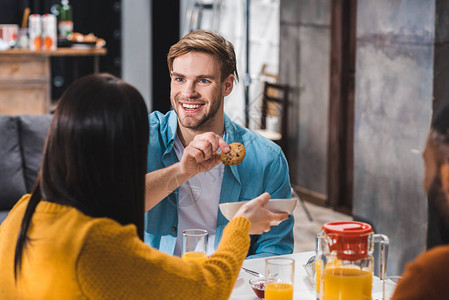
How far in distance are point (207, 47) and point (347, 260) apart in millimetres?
973

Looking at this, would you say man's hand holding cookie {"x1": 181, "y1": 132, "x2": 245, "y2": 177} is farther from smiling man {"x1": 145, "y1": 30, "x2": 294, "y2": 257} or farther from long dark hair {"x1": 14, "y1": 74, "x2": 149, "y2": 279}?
long dark hair {"x1": 14, "y1": 74, "x2": 149, "y2": 279}

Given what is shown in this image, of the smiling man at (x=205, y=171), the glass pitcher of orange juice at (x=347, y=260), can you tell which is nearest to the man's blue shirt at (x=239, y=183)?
the smiling man at (x=205, y=171)

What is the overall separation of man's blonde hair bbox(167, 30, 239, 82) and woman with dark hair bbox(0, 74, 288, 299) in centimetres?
87

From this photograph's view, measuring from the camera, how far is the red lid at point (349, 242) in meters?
1.45

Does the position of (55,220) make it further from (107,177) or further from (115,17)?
(115,17)

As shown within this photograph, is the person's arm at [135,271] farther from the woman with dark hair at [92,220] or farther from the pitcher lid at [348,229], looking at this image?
the pitcher lid at [348,229]

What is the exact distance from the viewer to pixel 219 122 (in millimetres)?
2293

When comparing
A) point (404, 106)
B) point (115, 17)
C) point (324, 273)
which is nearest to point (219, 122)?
point (324, 273)

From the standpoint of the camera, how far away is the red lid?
1.45 m

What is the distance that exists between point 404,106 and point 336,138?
1.78 metres

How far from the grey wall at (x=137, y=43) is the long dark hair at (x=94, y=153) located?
21.7 ft

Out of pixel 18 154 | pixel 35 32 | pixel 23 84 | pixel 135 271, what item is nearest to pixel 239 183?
pixel 135 271

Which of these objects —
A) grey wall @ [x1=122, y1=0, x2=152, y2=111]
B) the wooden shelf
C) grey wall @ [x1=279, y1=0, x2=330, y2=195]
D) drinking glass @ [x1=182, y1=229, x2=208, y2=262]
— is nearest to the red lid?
drinking glass @ [x1=182, y1=229, x2=208, y2=262]

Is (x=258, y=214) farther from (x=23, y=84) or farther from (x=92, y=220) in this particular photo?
(x=23, y=84)
